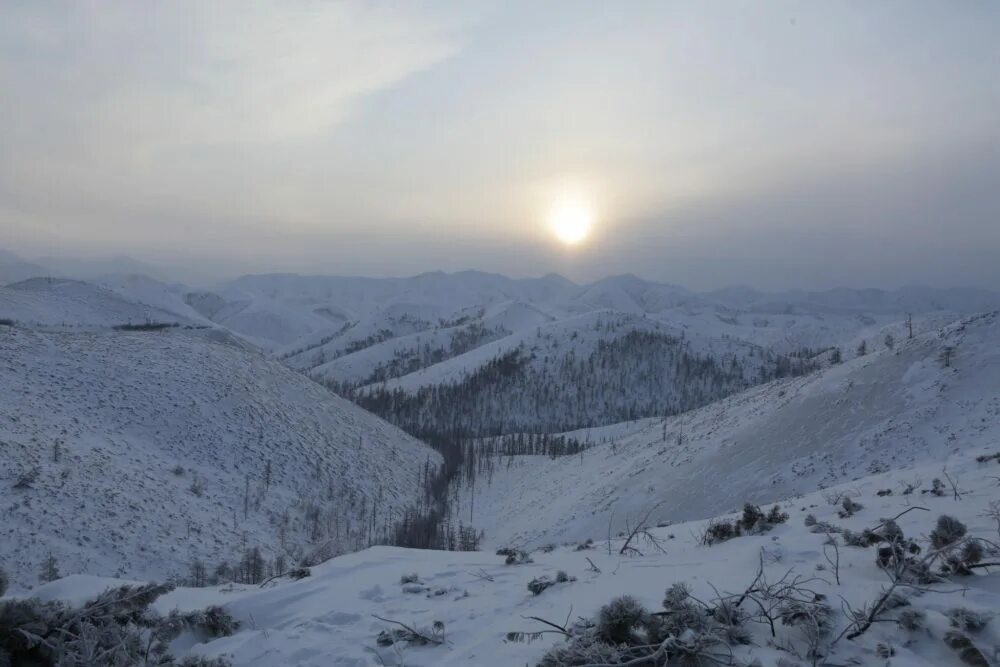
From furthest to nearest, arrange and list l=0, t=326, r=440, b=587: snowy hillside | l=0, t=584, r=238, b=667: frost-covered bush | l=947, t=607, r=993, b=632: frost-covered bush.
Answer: l=0, t=326, r=440, b=587: snowy hillside
l=0, t=584, r=238, b=667: frost-covered bush
l=947, t=607, r=993, b=632: frost-covered bush

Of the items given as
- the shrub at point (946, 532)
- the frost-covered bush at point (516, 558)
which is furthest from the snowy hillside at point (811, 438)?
the frost-covered bush at point (516, 558)

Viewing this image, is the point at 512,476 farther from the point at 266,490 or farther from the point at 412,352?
the point at 412,352

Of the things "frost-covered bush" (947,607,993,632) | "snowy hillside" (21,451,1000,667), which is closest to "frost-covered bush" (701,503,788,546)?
"snowy hillside" (21,451,1000,667)

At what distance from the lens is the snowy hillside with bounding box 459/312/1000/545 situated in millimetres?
18500

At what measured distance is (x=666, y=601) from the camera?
4.75m

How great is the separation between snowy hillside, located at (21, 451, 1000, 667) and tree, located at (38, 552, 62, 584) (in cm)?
1167

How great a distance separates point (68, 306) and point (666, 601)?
8091 centimetres

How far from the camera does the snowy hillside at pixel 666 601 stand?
404 cm

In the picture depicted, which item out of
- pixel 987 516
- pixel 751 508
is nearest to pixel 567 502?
pixel 751 508

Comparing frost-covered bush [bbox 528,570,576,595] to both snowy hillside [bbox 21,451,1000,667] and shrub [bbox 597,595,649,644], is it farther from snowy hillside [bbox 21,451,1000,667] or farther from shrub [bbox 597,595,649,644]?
shrub [bbox 597,595,649,644]

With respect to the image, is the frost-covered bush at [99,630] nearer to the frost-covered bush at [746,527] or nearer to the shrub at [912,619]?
the shrub at [912,619]

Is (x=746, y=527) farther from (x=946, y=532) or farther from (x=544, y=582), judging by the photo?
(x=544, y=582)

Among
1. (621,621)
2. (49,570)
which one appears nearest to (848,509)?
(621,621)

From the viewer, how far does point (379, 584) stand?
693cm
